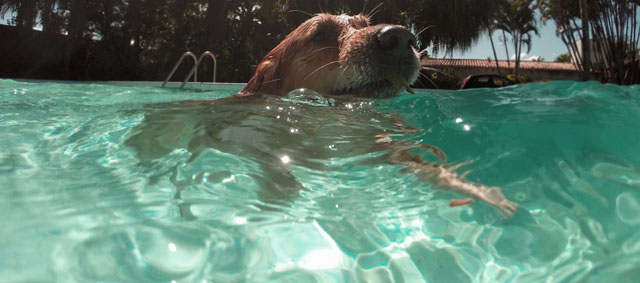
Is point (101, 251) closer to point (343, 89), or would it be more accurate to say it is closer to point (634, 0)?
point (343, 89)

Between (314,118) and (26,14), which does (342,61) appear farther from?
(26,14)

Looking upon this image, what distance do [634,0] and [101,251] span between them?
22422 mm

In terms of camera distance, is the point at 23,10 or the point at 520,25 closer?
the point at 23,10

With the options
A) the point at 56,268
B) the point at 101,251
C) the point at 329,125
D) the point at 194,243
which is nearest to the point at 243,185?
the point at 194,243

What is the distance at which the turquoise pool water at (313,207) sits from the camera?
1.18 m

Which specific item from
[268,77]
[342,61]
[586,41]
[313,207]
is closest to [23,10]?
[268,77]

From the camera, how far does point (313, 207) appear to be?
155cm

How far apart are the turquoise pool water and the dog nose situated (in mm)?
980

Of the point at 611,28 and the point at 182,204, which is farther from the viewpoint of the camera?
the point at 611,28

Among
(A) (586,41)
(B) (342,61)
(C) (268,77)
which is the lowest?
(C) (268,77)

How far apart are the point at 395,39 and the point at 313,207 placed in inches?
82.2

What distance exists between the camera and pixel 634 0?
17.9m

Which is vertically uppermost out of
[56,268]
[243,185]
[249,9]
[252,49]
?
[249,9]

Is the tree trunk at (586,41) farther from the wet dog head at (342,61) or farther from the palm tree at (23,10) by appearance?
the palm tree at (23,10)
